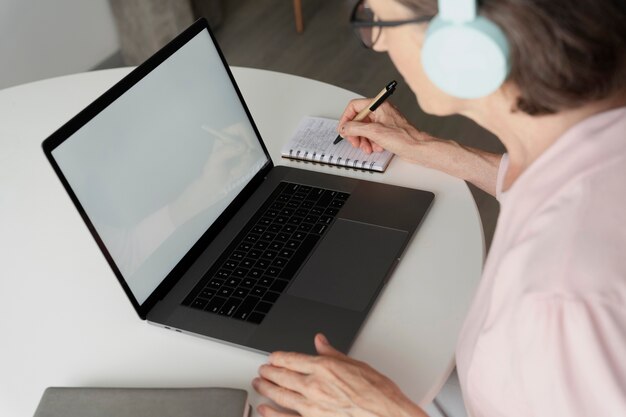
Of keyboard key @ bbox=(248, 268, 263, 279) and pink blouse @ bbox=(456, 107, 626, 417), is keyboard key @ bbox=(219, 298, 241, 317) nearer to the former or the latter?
keyboard key @ bbox=(248, 268, 263, 279)

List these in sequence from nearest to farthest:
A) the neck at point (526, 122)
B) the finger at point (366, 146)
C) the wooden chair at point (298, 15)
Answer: the neck at point (526, 122) < the finger at point (366, 146) < the wooden chair at point (298, 15)

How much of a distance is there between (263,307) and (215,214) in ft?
0.72

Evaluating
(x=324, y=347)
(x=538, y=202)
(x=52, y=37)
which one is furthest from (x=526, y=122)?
(x=52, y=37)

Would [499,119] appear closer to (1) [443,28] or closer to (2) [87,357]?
(1) [443,28]

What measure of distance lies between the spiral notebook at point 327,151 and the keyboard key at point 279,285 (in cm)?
31

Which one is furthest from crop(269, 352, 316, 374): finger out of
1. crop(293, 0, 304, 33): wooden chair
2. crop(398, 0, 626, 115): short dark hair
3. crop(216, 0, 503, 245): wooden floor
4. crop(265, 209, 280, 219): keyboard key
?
crop(293, 0, 304, 33): wooden chair

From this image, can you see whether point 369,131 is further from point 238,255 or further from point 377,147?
point 238,255

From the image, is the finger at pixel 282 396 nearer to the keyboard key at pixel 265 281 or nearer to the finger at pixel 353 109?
the keyboard key at pixel 265 281

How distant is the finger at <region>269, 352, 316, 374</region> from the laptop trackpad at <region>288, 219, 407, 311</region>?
12 cm

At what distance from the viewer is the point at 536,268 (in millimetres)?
795

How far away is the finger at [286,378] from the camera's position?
3.24 ft

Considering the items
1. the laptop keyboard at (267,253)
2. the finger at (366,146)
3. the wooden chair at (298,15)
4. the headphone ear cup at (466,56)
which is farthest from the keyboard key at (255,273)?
the wooden chair at (298,15)

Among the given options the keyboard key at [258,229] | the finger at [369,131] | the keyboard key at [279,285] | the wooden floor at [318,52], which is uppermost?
the finger at [369,131]

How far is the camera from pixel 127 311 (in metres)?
1.14
